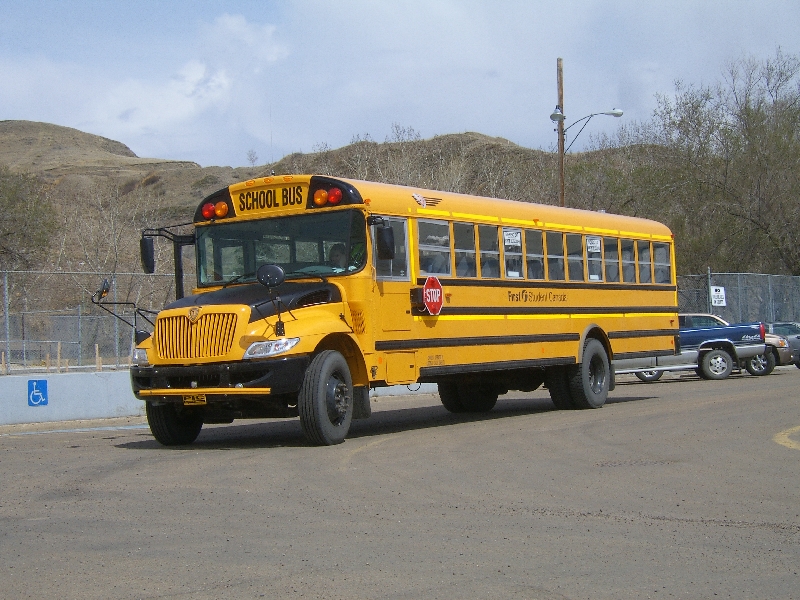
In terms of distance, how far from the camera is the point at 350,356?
11.6m

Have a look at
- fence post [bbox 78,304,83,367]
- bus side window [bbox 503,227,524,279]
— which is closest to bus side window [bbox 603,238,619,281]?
bus side window [bbox 503,227,524,279]

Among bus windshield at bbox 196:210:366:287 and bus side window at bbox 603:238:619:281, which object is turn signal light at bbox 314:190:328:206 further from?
bus side window at bbox 603:238:619:281

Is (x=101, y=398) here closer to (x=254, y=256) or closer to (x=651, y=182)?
(x=254, y=256)

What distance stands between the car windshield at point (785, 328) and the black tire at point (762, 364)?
7.89 ft

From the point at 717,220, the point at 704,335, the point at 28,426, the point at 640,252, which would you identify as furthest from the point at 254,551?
the point at 717,220

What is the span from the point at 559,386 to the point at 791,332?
14.4 meters

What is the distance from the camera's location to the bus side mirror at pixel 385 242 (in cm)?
1141

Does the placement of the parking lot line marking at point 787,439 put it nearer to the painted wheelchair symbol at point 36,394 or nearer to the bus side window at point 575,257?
the bus side window at point 575,257

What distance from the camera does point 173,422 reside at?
11.7 metres

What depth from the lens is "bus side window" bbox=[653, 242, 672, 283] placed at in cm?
1775

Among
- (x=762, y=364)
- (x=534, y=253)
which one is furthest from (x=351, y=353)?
(x=762, y=364)

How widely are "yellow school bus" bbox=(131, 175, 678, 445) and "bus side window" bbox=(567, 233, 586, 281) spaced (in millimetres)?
30

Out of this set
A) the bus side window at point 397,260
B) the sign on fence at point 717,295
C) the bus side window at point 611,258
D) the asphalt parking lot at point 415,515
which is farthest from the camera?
the sign on fence at point 717,295

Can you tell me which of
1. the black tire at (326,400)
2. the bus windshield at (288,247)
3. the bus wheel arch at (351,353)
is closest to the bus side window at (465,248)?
the bus windshield at (288,247)
